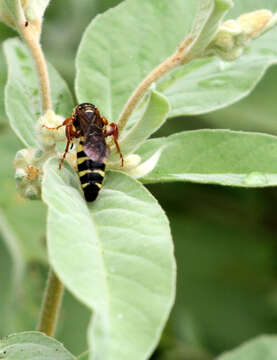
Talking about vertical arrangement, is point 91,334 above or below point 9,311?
above

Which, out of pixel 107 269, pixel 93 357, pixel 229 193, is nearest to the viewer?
pixel 93 357

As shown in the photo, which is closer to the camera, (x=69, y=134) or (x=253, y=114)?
(x=69, y=134)

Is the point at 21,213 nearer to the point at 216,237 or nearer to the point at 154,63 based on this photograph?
the point at 154,63

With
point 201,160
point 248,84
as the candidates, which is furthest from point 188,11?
point 201,160

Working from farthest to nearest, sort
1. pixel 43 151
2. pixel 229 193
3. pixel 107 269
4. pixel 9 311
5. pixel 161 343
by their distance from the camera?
pixel 229 193, pixel 161 343, pixel 9 311, pixel 43 151, pixel 107 269

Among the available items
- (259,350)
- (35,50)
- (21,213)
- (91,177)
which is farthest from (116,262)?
(21,213)

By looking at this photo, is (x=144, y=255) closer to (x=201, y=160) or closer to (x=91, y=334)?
(x=91, y=334)

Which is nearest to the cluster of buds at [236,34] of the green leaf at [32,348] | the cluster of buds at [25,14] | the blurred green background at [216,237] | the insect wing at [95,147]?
the insect wing at [95,147]
